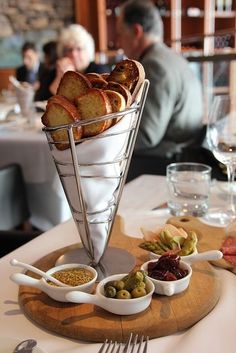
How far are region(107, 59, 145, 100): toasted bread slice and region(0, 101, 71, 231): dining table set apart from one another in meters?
1.24

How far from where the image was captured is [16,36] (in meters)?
5.75

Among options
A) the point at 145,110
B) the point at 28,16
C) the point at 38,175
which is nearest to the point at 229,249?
the point at 38,175

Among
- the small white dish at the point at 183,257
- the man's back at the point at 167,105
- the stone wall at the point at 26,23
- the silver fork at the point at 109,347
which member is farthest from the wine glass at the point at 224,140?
the stone wall at the point at 26,23

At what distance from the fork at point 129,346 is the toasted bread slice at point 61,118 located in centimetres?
28

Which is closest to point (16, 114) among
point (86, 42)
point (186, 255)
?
point (86, 42)

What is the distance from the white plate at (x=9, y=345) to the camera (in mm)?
542

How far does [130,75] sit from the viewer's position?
2.39 ft

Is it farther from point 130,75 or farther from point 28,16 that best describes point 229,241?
point 28,16

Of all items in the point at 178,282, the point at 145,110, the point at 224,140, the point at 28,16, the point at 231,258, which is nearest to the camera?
the point at 178,282

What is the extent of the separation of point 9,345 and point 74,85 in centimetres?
37

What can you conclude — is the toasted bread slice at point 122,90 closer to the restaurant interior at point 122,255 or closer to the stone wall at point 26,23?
the restaurant interior at point 122,255

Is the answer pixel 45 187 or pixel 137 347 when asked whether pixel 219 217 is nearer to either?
pixel 137 347

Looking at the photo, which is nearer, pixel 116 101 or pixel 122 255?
pixel 116 101

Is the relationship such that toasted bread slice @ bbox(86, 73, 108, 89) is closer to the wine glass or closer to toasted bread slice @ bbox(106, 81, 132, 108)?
toasted bread slice @ bbox(106, 81, 132, 108)
